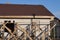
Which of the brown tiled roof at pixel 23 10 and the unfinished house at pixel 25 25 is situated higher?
the brown tiled roof at pixel 23 10

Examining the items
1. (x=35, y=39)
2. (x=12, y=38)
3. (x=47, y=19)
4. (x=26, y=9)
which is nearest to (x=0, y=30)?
(x=12, y=38)

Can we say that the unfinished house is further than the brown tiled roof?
No

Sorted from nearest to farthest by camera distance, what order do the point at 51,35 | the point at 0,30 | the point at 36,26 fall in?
the point at 0,30 < the point at 36,26 < the point at 51,35

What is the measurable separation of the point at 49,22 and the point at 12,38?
3.79 meters

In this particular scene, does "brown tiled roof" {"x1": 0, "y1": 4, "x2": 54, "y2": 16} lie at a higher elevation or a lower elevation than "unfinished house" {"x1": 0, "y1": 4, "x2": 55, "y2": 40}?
higher

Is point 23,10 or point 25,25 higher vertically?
point 23,10

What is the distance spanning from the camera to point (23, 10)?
75.0 feet

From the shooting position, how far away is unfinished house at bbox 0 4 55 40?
60.4ft

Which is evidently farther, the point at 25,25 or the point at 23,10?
the point at 23,10

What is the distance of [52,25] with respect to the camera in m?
20.6

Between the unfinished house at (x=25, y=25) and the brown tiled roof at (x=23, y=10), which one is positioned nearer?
the unfinished house at (x=25, y=25)

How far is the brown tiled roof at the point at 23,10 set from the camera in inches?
837

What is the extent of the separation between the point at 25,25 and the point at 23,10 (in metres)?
2.53

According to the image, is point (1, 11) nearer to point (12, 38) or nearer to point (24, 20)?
point (24, 20)
